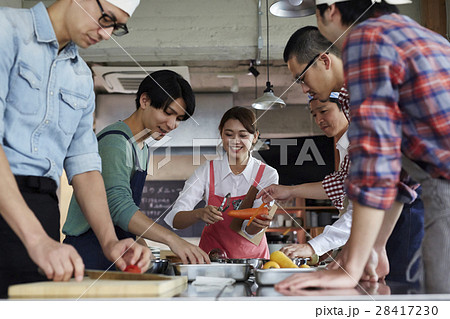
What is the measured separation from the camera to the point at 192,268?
135cm

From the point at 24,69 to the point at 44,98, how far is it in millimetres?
92

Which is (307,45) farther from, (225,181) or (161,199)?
(161,199)

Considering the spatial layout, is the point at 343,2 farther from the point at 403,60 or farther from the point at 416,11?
the point at 416,11

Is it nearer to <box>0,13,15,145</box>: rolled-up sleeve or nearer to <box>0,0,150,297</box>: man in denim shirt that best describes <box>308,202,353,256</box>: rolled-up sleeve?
<box>0,0,150,297</box>: man in denim shirt

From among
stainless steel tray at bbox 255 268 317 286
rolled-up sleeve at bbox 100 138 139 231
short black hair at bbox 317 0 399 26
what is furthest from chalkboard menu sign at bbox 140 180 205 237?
short black hair at bbox 317 0 399 26

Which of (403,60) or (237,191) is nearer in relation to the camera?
(403,60)

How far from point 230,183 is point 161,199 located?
16.7 ft

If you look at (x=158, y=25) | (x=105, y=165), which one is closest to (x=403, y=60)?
(x=105, y=165)

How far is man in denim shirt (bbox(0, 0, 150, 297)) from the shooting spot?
1118 millimetres

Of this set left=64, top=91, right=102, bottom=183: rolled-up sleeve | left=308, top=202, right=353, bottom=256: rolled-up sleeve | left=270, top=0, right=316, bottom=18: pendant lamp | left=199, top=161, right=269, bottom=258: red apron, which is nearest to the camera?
left=64, top=91, right=102, bottom=183: rolled-up sleeve

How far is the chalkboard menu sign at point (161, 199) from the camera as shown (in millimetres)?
7754

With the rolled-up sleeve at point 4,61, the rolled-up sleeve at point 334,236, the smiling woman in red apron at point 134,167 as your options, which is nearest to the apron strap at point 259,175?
the rolled-up sleeve at point 334,236

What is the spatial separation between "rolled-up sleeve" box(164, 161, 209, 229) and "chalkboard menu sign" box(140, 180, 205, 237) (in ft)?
15.7

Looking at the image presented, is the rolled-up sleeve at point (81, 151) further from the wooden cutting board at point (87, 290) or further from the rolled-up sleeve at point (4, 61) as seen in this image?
the wooden cutting board at point (87, 290)
